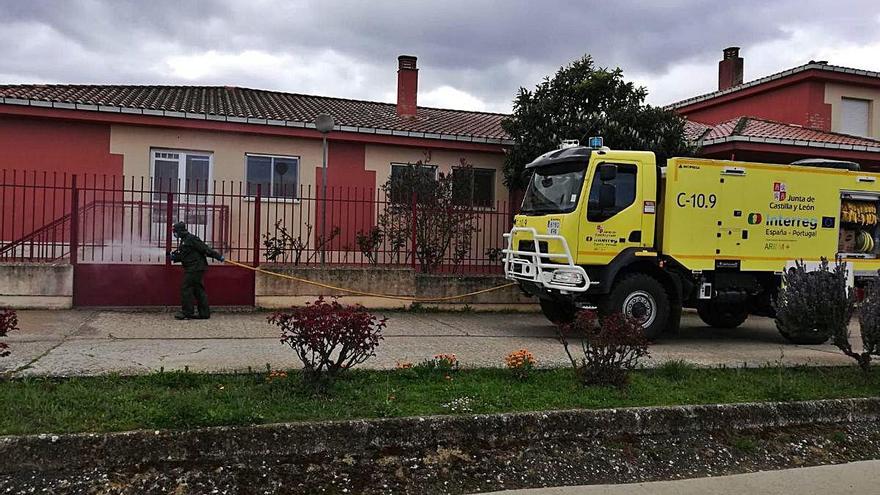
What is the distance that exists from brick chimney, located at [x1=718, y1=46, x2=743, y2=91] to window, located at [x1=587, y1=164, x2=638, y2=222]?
54.6ft

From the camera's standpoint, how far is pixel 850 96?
19.7 meters

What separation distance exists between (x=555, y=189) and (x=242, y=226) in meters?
7.18

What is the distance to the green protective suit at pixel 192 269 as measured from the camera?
10.2m

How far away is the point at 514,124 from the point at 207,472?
440 inches

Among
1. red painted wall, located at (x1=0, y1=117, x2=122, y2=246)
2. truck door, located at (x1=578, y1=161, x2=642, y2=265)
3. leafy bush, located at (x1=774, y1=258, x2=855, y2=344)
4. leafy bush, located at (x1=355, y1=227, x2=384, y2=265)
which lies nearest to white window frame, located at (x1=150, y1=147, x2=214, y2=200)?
red painted wall, located at (x1=0, y1=117, x2=122, y2=246)

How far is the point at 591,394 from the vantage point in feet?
20.3

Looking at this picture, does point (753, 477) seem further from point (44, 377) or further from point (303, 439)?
point (44, 377)

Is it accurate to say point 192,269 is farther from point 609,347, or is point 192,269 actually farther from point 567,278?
point 609,347

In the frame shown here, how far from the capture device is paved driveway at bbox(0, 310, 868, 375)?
6957 millimetres

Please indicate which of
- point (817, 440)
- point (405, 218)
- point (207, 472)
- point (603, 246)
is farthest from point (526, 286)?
point (207, 472)

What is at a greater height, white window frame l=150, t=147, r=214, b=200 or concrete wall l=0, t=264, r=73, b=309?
white window frame l=150, t=147, r=214, b=200

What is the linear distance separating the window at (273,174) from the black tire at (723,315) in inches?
342

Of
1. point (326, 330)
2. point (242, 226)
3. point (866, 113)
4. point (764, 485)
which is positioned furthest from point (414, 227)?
point (866, 113)

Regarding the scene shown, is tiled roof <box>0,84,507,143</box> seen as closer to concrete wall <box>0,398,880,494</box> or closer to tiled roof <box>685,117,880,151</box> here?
tiled roof <box>685,117,880,151</box>
